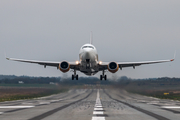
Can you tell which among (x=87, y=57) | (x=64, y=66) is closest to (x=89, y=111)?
(x=87, y=57)

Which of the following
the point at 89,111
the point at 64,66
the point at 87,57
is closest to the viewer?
the point at 89,111

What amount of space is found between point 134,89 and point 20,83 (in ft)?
193

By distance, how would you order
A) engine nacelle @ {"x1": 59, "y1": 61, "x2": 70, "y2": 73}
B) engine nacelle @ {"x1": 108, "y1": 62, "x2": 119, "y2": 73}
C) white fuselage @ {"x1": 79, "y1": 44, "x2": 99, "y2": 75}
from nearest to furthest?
white fuselage @ {"x1": 79, "y1": 44, "x2": 99, "y2": 75}
engine nacelle @ {"x1": 59, "y1": 61, "x2": 70, "y2": 73}
engine nacelle @ {"x1": 108, "y1": 62, "x2": 119, "y2": 73}

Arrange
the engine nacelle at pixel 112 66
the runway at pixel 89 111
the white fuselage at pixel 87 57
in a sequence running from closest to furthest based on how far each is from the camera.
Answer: the runway at pixel 89 111
the white fuselage at pixel 87 57
the engine nacelle at pixel 112 66

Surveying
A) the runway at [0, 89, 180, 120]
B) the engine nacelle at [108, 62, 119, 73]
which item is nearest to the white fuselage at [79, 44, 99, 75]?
the engine nacelle at [108, 62, 119, 73]

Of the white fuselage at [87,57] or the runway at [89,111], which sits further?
the white fuselage at [87,57]

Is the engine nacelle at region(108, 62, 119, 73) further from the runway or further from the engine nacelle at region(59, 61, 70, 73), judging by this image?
the engine nacelle at region(59, 61, 70, 73)

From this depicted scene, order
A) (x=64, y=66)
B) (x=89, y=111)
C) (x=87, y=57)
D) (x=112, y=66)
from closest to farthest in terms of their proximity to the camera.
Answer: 1. (x=89, y=111)
2. (x=87, y=57)
3. (x=64, y=66)
4. (x=112, y=66)

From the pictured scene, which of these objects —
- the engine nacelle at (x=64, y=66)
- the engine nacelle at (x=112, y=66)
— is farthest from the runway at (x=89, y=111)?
the engine nacelle at (x=64, y=66)

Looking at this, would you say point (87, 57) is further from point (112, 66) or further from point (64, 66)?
point (112, 66)

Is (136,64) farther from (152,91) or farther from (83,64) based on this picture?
(152,91)

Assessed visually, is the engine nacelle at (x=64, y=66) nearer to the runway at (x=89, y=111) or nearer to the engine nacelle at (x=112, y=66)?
the runway at (x=89, y=111)

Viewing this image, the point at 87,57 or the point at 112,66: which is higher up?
the point at 87,57

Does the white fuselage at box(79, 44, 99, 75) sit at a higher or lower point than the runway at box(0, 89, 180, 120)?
higher
